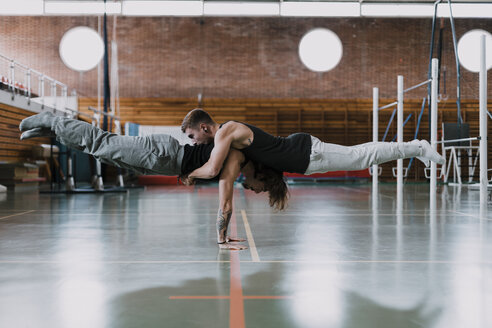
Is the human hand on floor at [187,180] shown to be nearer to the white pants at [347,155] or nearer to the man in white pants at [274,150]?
the man in white pants at [274,150]

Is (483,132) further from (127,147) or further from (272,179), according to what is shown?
(127,147)

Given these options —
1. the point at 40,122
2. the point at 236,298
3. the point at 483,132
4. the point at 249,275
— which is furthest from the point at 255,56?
the point at 236,298

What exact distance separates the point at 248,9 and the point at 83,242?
37.4ft

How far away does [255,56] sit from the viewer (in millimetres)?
13109

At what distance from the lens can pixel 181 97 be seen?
13.1 meters

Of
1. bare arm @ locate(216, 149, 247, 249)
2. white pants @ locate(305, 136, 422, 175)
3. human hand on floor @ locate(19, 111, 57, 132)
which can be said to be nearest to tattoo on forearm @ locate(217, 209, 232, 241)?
bare arm @ locate(216, 149, 247, 249)

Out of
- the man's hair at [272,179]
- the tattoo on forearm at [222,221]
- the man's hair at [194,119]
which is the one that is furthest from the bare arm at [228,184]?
the man's hair at [194,119]

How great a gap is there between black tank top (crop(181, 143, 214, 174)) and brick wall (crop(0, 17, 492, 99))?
1062 centimetres

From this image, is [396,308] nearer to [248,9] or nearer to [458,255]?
[458,255]

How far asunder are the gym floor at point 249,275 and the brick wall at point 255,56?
383 inches

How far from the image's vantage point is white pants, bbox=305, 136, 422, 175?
2.64m

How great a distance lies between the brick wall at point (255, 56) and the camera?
13.0 meters

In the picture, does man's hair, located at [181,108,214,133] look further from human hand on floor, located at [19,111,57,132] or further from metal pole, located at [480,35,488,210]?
metal pole, located at [480,35,488,210]

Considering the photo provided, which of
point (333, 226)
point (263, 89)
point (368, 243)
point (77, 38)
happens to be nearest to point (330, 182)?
point (263, 89)
